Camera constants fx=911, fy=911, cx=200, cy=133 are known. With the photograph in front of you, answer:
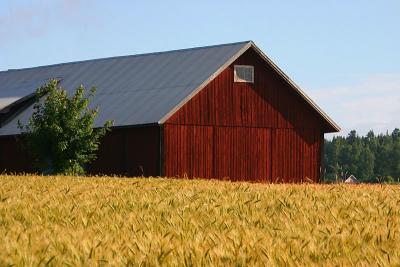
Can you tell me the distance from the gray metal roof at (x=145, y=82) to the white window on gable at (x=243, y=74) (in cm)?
79

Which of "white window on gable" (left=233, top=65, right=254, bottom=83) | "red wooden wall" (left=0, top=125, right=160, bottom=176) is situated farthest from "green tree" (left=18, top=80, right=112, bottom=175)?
"white window on gable" (left=233, top=65, right=254, bottom=83)

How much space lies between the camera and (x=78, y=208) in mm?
13266

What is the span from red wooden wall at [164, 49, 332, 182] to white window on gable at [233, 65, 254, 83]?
21cm

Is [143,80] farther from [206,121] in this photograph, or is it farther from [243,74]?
[206,121]

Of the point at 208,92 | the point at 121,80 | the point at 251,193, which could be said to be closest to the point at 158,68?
the point at 121,80

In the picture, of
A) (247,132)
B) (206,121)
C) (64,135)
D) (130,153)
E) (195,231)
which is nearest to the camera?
(195,231)

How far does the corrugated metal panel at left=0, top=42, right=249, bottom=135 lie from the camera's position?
3806 centimetres

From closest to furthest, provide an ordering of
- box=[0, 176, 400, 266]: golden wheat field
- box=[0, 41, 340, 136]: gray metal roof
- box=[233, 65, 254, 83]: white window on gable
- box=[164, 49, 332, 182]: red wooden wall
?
box=[0, 176, 400, 266]: golden wheat field → box=[164, 49, 332, 182]: red wooden wall → box=[0, 41, 340, 136]: gray metal roof → box=[233, 65, 254, 83]: white window on gable

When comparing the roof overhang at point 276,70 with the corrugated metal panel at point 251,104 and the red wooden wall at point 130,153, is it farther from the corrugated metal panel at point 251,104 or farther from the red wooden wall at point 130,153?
the red wooden wall at point 130,153

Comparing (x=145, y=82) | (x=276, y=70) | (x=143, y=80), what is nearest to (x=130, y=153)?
(x=145, y=82)

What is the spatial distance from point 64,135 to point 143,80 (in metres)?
4.59

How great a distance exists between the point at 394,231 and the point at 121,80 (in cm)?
3412

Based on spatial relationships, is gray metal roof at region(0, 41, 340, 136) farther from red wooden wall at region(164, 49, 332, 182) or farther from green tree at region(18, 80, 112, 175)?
green tree at region(18, 80, 112, 175)

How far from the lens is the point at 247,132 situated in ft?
130
